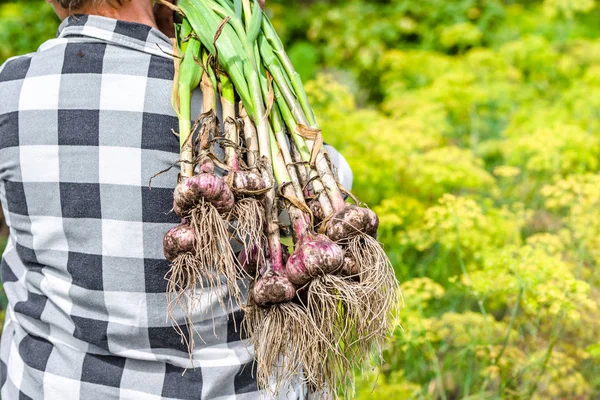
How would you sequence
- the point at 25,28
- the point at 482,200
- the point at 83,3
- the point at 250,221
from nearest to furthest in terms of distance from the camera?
1. the point at 250,221
2. the point at 83,3
3. the point at 482,200
4. the point at 25,28

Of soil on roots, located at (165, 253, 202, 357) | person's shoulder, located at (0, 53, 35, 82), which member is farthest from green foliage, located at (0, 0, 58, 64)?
soil on roots, located at (165, 253, 202, 357)

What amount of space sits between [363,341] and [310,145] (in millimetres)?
353

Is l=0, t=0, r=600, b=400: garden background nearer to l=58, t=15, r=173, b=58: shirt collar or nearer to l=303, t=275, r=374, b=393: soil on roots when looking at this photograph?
l=303, t=275, r=374, b=393: soil on roots

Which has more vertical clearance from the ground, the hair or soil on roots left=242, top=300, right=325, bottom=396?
the hair

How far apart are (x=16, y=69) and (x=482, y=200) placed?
6.50 feet

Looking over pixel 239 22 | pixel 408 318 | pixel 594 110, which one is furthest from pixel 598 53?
pixel 239 22

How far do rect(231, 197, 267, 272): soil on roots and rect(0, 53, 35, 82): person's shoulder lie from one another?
432 millimetres

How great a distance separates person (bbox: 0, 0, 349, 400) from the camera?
0.93 metres

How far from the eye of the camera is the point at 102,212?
3.10 feet

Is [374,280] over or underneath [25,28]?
over

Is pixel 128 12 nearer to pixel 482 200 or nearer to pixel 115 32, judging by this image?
pixel 115 32

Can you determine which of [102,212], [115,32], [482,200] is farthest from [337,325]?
[482,200]

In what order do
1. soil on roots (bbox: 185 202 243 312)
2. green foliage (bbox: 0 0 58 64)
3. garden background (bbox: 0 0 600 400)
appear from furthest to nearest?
green foliage (bbox: 0 0 58 64) → garden background (bbox: 0 0 600 400) → soil on roots (bbox: 185 202 243 312)

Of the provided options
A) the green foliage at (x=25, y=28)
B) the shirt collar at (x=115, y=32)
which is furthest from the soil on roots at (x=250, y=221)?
the green foliage at (x=25, y=28)
